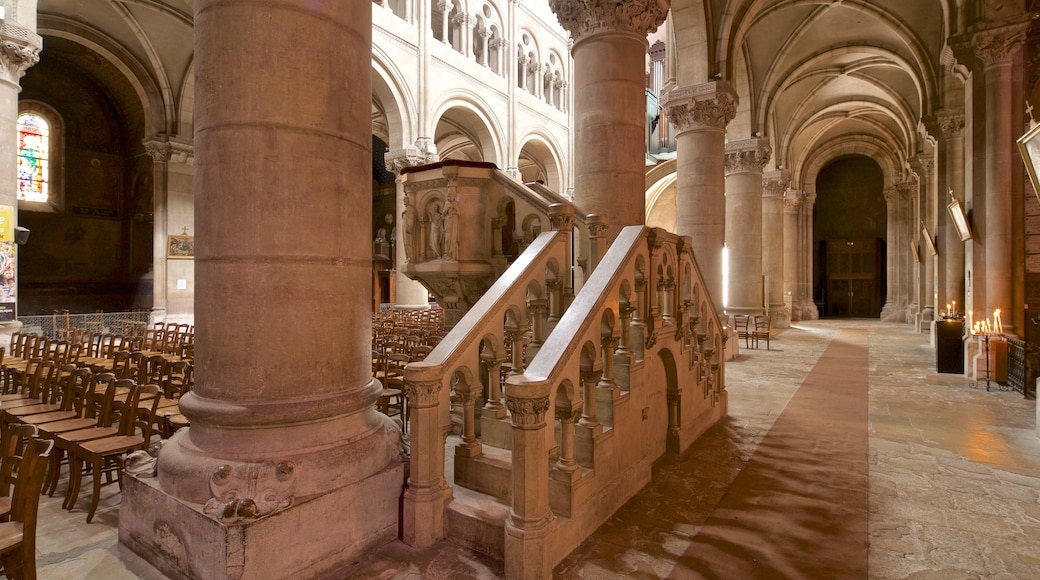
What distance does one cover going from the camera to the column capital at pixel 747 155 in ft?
45.9

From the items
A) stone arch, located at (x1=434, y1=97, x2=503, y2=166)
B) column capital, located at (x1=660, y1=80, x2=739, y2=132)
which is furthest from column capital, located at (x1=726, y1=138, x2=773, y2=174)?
stone arch, located at (x1=434, y1=97, x2=503, y2=166)

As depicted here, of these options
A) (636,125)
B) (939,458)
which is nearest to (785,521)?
(939,458)

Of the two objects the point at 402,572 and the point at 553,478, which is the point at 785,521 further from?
the point at 402,572

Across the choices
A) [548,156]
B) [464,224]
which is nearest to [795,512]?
[464,224]

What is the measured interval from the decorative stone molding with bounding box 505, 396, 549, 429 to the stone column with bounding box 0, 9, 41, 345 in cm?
1133

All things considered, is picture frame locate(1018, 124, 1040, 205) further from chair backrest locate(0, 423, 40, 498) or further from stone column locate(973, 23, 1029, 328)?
chair backrest locate(0, 423, 40, 498)

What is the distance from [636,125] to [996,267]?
698 centimetres

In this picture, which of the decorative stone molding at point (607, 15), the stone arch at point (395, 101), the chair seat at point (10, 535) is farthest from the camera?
the stone arch at point (395, 101)

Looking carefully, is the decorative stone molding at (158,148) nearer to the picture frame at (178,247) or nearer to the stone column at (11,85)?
the picture frame at (178,247)

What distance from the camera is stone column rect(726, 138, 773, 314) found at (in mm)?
13938

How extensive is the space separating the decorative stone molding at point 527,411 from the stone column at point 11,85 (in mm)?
11330

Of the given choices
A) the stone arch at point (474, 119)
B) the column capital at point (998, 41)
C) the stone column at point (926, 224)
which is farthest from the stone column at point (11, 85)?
the stone column at point (926, 224)

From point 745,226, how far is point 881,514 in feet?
38.4

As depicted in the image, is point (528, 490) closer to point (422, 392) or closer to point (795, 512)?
point (422, 392)
